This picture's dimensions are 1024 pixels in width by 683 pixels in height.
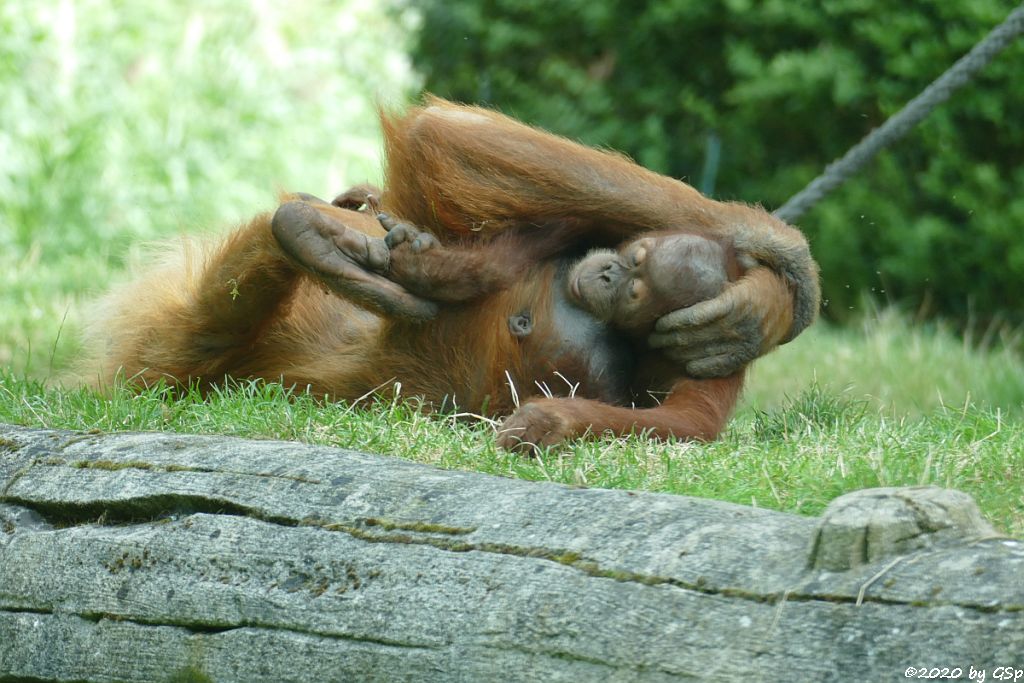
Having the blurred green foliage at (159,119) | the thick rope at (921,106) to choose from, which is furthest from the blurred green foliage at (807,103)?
the thick rope at (921,106)

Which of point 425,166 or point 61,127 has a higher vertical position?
point 425,166

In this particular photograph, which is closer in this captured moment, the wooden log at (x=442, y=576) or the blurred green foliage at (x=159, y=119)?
the wooden log at (x=442, y=576)

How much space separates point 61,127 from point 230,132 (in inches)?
44.1

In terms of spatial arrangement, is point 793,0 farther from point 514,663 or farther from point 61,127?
point 514,663

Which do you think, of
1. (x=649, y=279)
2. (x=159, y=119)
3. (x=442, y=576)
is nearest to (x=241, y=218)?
(x=649, y=279)

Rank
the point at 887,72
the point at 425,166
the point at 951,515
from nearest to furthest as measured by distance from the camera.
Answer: the point at 951,515 < the point at 425,166 < the point at 887,72

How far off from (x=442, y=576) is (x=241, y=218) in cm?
249

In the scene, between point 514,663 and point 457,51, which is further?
point 457,51

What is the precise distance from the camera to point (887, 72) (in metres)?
7.95

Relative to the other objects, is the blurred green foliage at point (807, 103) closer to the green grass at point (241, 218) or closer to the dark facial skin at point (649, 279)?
the green grass at point (241, 218)

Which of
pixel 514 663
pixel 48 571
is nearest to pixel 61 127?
pixel 48 571

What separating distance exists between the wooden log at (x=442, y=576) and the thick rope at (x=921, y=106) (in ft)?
7.91

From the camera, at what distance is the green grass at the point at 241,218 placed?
301 centimetres

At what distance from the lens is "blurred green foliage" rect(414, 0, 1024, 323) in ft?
25.4
